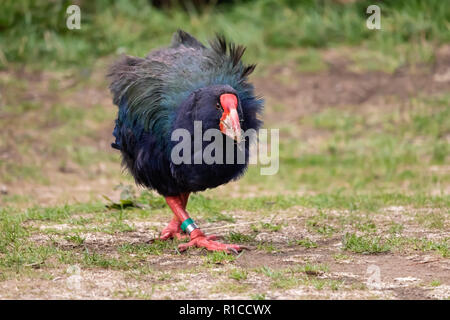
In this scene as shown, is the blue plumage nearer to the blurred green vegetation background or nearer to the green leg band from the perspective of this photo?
the green leg band

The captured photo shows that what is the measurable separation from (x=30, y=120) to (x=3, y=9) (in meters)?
2.11

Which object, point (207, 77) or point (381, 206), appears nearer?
point (207, 77)

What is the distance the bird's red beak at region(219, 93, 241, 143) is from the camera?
15.9 feet

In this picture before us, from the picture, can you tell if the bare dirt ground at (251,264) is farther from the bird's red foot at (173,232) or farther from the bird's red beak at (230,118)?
the bird's red beak at (230,118)

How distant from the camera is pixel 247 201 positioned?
723 cm

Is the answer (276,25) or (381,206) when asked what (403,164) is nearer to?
(381,206)

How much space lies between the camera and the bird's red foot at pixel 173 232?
5699mm

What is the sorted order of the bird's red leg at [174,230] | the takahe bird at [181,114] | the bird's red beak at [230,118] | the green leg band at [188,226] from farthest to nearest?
1. the bird's red leg at [174,230]
2. the green leg band at [188,226]
3. the takahe bird at [181,114]
4. the bird's red beak at [230,118]

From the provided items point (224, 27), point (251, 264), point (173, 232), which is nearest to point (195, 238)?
point (173, 232)

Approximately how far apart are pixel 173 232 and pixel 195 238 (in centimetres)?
45

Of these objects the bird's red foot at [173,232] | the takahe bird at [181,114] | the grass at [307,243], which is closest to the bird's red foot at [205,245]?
the takahe bird at [181,114]

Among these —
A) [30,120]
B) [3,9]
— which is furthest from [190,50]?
[3,9]

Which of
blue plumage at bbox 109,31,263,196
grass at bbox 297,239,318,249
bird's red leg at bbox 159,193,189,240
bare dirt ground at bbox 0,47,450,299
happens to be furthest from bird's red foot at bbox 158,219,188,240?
grass at bbox 297,239,318,249

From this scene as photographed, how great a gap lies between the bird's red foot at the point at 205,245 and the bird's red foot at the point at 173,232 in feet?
1.08
